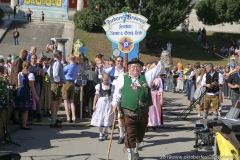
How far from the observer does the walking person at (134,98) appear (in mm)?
7379

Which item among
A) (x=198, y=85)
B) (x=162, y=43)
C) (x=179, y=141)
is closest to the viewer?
(x=179, y=141)

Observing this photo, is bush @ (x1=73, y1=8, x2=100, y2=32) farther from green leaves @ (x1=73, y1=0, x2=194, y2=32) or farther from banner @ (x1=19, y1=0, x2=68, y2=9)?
banner @ (x1=19, y1=0, x2=68, y2=9)

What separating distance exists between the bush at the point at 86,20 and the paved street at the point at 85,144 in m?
29.9

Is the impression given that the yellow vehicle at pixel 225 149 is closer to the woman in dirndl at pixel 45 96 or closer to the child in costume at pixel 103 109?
the child in costume at pixel 103 109

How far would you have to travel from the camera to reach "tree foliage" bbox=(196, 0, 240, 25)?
43594 mm

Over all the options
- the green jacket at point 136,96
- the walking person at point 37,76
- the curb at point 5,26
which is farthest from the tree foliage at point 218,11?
the green jacket at point 136,96

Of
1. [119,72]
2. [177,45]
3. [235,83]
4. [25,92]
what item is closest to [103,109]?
[119,72]

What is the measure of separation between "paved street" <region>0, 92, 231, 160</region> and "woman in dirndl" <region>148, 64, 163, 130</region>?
10.0 inches

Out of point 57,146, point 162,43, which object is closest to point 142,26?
point 57,146

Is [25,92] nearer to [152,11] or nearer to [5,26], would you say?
[152,11]

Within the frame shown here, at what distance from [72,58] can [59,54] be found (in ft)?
4.15

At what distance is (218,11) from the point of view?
44.9 meters

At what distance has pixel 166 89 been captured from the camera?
25312 mm

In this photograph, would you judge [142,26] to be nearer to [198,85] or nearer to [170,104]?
[198,85]
